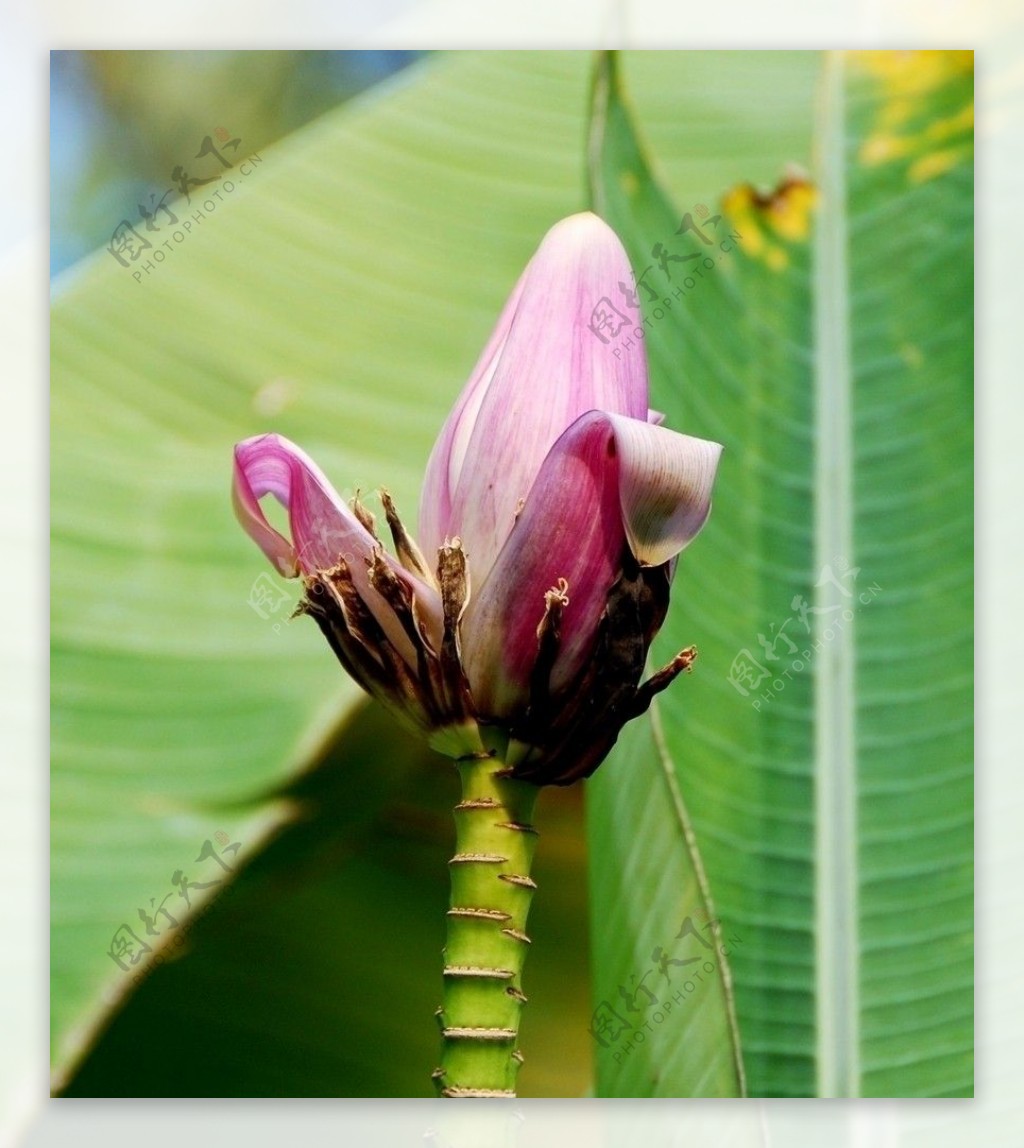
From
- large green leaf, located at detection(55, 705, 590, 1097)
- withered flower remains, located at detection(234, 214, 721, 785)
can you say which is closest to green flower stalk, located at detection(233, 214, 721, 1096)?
withered flower remains, located at detection(234, 214, 721, 785)

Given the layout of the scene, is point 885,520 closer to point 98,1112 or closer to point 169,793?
point 169,793

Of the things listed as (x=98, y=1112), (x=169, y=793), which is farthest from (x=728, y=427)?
(x=98, y=1112)

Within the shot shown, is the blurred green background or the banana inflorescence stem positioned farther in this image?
the blurred green background

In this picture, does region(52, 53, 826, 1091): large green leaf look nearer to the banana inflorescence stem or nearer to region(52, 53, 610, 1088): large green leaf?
region(52, 53, 610, 1088): large green leaf

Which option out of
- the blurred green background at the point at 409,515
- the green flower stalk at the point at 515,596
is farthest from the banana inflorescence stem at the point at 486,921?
the blurred green background at the point at 409,515

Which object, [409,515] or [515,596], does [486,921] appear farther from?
[409,515]

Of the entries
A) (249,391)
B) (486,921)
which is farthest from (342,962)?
(249,391)
